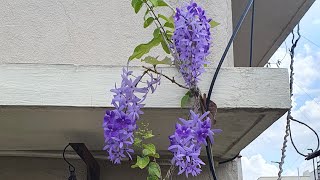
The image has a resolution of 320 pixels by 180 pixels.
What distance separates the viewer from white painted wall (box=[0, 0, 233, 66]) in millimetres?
2967

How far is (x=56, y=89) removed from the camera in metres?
2.37

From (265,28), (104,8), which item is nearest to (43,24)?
(104,8)

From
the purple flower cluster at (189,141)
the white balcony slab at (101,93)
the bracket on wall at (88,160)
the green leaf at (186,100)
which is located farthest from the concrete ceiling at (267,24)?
the purple flower cluster at (189,141)

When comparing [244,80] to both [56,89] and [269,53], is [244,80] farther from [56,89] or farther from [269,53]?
[269,53]

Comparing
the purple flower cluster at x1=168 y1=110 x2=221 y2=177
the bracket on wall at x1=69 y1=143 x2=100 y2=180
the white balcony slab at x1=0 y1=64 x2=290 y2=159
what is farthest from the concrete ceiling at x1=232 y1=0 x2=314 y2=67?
the purple flower cluster at x1=168 y1=110 x2=221 y2=177

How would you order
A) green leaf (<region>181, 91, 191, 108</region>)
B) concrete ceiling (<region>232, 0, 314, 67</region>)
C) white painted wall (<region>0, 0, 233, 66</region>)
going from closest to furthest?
green leaf (<region>181, 91, 191, 108</region>)
white painted wall (<region>0, 0, 233, 66</region>)
concrete ceiling (<region>232, 0, 314, 67</region>)

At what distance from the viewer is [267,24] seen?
5180 mm

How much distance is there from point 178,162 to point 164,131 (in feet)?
3.01

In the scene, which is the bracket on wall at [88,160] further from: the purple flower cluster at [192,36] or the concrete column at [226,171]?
the purple flower cluster at [192,36]

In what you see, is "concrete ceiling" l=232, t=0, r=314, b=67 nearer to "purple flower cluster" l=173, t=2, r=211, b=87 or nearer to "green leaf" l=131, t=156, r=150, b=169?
"purple flower cluster" l=173, t=2, r=211, b=87

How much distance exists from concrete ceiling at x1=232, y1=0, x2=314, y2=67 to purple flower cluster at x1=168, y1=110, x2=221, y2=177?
308 cm

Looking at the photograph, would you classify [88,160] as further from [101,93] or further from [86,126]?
[101,93]

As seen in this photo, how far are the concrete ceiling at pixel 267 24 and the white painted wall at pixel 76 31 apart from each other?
185 centimetres

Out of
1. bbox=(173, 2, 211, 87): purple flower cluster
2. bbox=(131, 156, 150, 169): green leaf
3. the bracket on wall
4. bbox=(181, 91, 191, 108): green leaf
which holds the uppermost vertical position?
bbox=(173, 2, 211, 87): purple flower cluster
